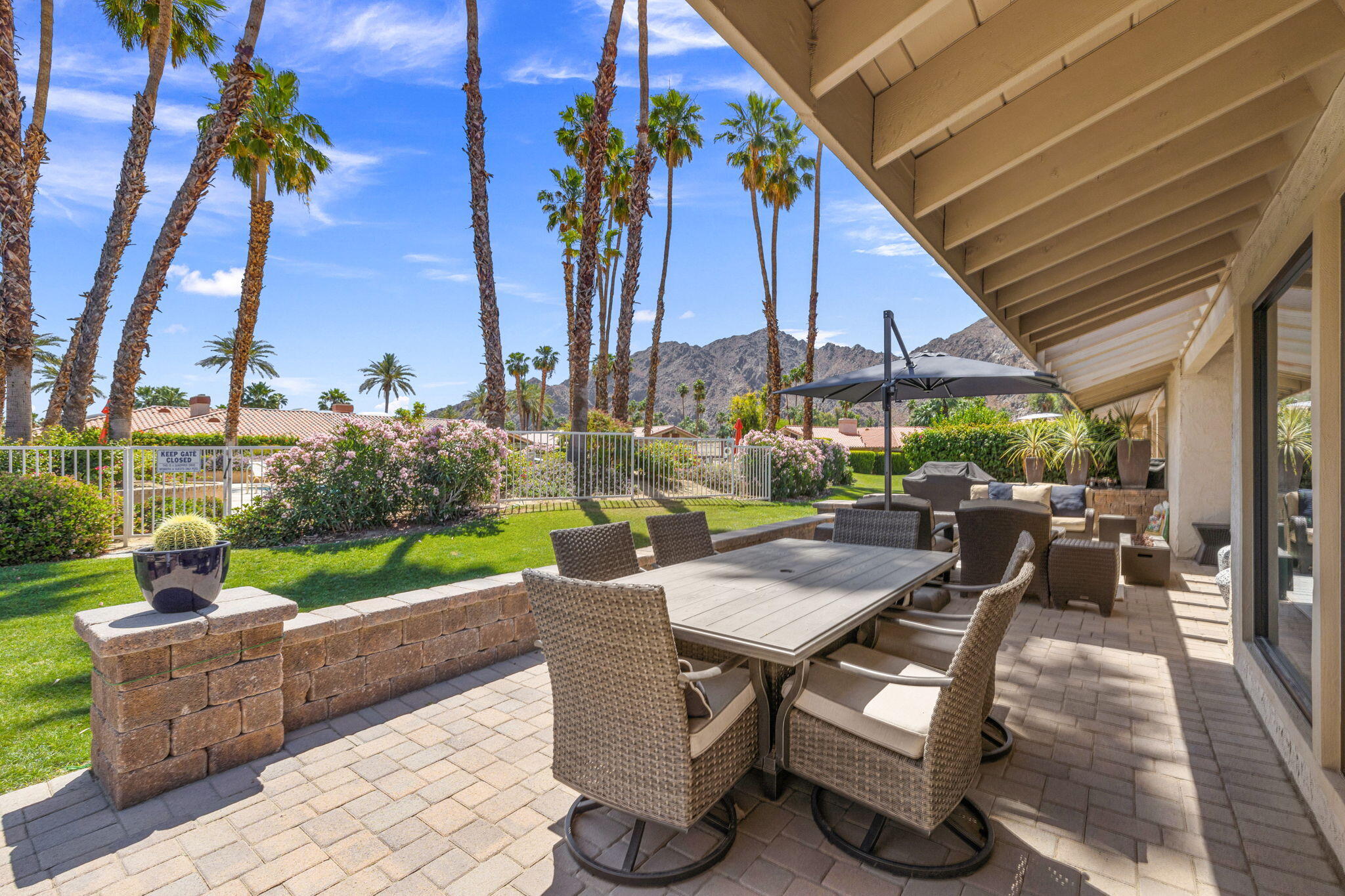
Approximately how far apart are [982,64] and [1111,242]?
233 centimetres

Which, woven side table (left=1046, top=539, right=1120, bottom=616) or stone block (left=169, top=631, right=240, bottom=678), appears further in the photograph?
woven side table (left=1046, top=539, right=1120, bottom=616)

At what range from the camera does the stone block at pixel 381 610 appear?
10.1 ft

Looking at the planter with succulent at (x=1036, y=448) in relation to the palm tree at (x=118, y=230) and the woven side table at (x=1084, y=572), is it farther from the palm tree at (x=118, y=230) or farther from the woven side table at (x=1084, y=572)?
the palm tree at (x=118, y=230)

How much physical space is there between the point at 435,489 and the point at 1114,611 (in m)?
6.66

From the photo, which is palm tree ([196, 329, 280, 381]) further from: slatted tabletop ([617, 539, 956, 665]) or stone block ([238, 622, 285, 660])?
slatted tabletop ([617, 539, 956, 665])

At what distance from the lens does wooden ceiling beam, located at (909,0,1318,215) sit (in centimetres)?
193

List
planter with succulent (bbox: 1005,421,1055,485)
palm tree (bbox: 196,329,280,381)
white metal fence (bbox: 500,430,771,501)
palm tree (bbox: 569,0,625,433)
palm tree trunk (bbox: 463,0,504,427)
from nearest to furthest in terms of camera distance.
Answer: white metal fence (bbox: 500,430,771,501), palm tree trunk (bbox: 463,0,504,427), palm tree (bbox: 569,0,625,433), planter with succulent (bbox: 1005,421,1055,485), palm tree (bbox: 196,329,280,381)

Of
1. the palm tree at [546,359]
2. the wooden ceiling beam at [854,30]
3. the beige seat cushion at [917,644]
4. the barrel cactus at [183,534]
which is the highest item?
the palm tree at [546,359]

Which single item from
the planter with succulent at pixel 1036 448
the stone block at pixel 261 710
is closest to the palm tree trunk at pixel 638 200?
the planter with succulent at pixel 1036 448

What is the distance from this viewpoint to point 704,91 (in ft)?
62.2

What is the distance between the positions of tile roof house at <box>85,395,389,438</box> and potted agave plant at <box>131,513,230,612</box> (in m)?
31.9

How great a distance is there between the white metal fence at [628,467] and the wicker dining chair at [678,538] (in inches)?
172

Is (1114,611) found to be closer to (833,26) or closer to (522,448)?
(833,26)

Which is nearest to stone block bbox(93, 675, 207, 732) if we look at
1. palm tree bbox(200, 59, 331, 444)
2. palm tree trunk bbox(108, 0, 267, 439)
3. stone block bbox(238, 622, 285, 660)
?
stone block bbox(238, 622, 285, 660)
